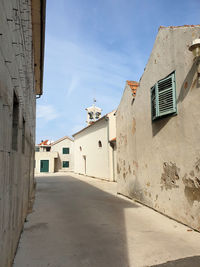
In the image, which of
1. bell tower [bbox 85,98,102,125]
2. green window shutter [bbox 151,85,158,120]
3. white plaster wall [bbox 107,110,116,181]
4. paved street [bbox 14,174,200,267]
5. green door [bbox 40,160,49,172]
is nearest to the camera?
paved street [bbox 14,174,200,267]

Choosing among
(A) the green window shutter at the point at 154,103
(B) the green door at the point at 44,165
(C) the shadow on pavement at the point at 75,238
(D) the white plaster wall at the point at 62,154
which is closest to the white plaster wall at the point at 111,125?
(A) the green window shutter at the point at 154,103

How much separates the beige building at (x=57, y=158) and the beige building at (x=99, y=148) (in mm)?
7435

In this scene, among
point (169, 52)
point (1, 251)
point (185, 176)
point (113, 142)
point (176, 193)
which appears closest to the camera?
point (1, 251)

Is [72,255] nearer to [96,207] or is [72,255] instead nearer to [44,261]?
[44,261]

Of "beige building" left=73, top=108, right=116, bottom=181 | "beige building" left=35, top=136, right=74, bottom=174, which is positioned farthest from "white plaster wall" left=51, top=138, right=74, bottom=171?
"beige building" left=73, top=108, right=116, bottom=181

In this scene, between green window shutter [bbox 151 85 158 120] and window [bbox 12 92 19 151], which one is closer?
window [bbox 12 92 19 151]

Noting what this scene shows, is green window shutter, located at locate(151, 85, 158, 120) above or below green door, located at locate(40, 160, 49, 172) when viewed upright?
above

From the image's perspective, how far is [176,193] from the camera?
532 cm

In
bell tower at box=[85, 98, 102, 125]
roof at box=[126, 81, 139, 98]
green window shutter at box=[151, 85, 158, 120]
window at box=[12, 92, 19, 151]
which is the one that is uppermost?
bell tower at box=[85, 98, 102, 125]

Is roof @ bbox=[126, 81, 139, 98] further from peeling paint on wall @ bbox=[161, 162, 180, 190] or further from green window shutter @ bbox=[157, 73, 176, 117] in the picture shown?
peeling paint on wall @ bbox=[161, 162, 180, 190]

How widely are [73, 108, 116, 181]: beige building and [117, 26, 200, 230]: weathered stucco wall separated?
8.11m

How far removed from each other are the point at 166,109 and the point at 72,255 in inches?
163

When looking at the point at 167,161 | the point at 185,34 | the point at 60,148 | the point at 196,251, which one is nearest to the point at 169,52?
the point at 185,34

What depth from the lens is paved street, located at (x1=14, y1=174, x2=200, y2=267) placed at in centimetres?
331
